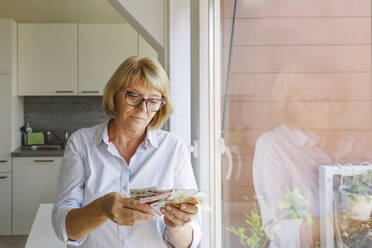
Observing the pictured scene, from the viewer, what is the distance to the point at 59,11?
15.2 feet

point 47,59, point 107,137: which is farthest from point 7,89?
point 107,137

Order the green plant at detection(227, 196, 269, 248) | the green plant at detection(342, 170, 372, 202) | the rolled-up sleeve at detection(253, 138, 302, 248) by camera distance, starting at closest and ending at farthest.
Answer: the green plant at detection(342, 170, 372, 202), the rolled-up sleeve at detection(253, 138, 302, 248), the green plant at detection(227, 196, 269, 248)

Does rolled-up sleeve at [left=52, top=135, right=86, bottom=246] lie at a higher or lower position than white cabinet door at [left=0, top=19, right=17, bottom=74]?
Answer: lower

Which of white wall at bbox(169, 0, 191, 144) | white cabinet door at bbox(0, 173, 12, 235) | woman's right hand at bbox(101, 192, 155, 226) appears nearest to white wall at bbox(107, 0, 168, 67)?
white wall at bbox(169, 0, 191, 144)

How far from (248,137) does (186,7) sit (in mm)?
1428

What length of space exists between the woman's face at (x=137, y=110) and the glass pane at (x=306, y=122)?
1.20ft

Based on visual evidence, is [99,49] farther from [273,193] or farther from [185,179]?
[273,193]

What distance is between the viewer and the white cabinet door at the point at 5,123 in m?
4.13

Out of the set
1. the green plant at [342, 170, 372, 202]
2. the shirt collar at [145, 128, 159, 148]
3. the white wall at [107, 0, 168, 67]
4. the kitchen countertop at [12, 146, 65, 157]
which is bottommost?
the kitchen countertop at [12, 146, 65, 157]

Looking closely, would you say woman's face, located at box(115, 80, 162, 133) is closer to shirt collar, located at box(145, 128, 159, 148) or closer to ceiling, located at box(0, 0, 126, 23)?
shirt collar, located at box(145, 128, 159, 148)

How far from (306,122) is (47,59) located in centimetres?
426

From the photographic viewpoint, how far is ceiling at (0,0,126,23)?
4.60m

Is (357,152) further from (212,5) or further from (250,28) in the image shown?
(212,5)

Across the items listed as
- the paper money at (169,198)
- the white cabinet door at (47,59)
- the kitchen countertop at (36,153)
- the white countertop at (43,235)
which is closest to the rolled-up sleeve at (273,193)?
the paper money at (169,198)
